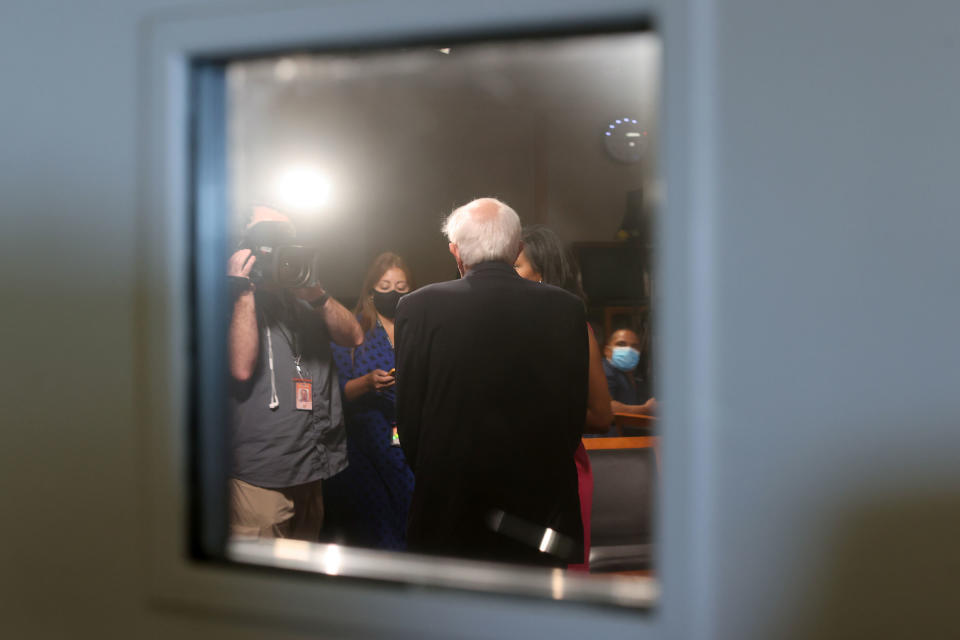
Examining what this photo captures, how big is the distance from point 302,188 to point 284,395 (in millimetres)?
647

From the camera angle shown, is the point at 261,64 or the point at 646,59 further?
the point at 261,64

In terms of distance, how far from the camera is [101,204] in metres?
0.75

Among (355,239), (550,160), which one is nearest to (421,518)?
(355,239)

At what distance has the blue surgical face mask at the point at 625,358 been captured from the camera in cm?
171

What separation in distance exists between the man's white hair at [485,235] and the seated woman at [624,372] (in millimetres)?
537

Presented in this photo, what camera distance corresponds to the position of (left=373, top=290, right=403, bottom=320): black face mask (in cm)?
177

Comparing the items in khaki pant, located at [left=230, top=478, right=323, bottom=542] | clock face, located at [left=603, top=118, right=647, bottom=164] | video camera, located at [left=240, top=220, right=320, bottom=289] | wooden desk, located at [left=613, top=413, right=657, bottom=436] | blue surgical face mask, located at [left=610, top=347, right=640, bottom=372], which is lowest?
khaki pant, located at [left=230, top=478, right=323, bottom=542]

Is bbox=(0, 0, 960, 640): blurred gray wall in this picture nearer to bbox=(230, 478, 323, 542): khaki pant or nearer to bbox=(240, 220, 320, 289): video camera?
bbox=(230, 478, 323, 542): khaki pant

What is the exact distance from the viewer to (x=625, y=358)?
1720 mm

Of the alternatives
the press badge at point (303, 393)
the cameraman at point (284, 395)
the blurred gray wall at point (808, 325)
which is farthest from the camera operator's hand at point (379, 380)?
the blurred gray wall at point (808, 325)

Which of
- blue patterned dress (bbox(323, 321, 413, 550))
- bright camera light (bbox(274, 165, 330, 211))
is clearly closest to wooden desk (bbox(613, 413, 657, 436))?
blue patterned dress (bbox(323, 321, 413, 550))

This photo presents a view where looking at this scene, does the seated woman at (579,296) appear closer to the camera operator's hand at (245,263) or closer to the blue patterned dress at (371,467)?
the blue patterned dress at (371,467)

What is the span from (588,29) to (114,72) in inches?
22.0

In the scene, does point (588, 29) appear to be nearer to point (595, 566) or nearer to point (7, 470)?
point (7, 470)
